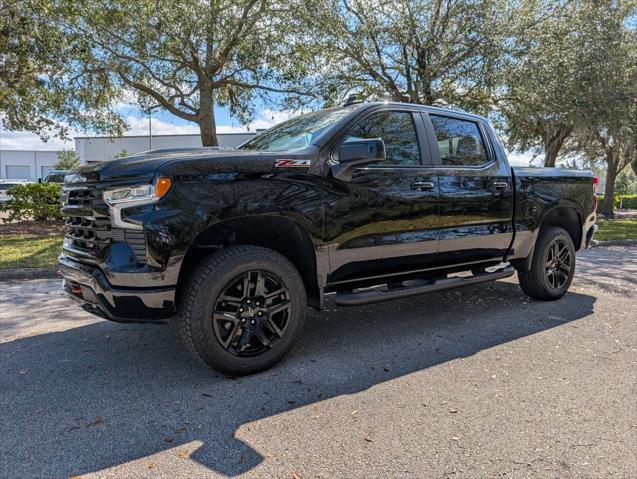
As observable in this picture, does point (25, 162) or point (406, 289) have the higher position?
point (25, 162)

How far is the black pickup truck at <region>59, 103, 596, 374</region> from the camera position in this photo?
3.15 meters

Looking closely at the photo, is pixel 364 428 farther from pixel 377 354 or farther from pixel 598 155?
pixel 598 155

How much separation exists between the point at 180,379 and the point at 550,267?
4.22 m

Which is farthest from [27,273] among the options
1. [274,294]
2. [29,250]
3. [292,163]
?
[292,163]

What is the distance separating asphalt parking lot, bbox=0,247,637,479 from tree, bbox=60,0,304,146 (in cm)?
805

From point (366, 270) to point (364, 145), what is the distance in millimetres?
1044

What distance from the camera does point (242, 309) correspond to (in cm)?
343

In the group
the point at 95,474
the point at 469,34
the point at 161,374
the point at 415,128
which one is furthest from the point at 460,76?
the point at 95,474

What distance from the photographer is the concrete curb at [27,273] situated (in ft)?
23.5

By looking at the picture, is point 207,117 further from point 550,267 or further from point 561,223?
point 550,267

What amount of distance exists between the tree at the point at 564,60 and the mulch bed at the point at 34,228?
40.0 ft

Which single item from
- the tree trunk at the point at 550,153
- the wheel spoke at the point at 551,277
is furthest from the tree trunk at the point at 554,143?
the wheel spoke at the point at 551,277

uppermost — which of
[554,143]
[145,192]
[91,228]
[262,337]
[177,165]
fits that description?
[554,143]

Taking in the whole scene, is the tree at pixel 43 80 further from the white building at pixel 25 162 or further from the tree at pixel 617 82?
the white building at pixel 25 162
